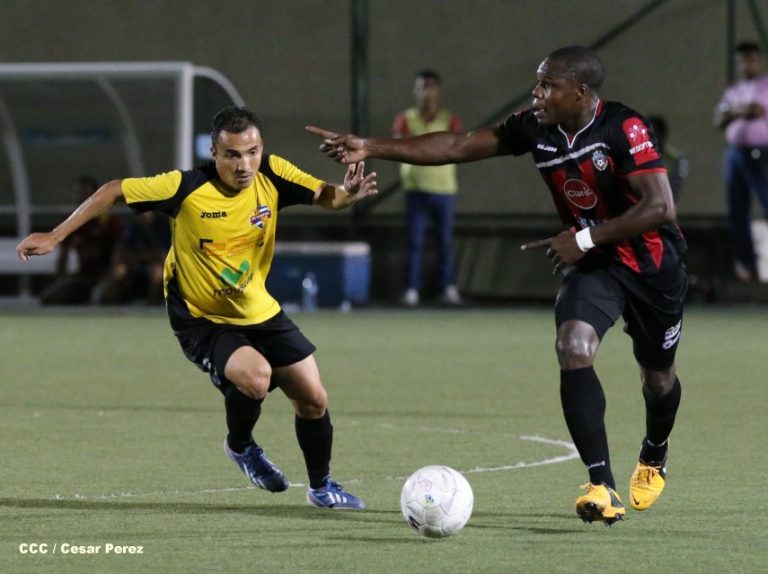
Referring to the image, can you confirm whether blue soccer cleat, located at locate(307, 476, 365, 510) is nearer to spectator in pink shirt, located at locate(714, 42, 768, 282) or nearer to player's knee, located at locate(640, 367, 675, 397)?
player's knee, located at locate(640, 367, 675, 397)

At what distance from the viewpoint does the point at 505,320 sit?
18.2 metres

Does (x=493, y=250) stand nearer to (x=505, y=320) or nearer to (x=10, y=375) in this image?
(x=505, y=320)

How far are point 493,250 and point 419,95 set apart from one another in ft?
10.7

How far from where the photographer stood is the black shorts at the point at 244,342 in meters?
7.02

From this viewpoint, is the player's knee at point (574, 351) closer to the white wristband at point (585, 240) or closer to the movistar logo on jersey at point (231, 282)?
the white wristband at point (585, 240)

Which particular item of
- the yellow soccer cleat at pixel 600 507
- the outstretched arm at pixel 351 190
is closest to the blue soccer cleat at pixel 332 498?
the yellow soccer cleat at pixel 600 507

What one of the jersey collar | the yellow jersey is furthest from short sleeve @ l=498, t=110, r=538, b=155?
the yellow jersey

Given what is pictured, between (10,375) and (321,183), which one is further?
(10,375)

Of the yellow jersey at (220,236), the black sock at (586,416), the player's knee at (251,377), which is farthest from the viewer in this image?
the yellow jersey at (220,236)

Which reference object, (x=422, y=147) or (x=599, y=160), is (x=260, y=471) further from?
(x=599, y=160)

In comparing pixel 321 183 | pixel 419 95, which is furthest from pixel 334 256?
pixel 321 183

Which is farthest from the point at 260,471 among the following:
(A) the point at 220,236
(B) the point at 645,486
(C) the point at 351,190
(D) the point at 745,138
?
(D) the point at 745,138

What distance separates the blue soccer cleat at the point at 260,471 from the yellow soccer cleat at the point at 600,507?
137cm

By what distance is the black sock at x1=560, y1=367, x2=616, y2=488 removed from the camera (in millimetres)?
6371
